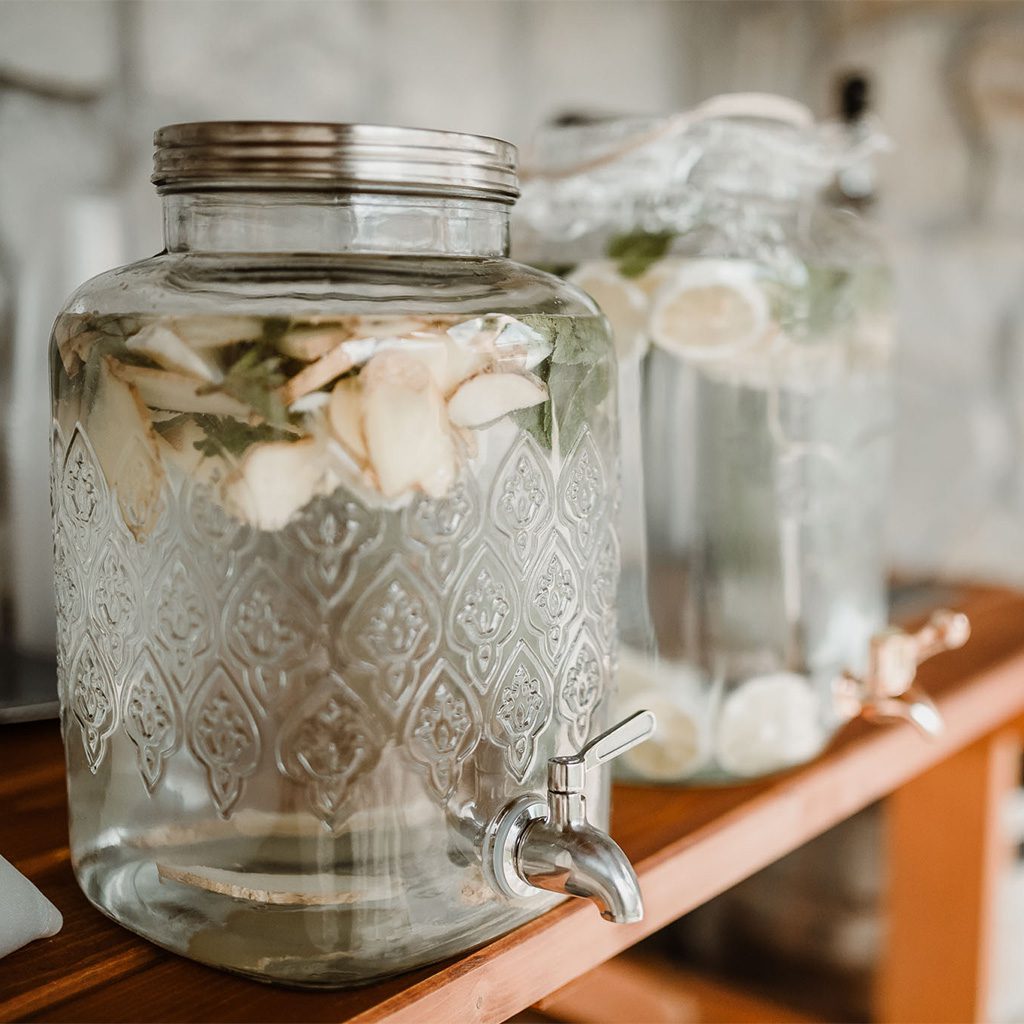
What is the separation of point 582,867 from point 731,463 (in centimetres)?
22

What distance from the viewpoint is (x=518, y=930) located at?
1.26 ft

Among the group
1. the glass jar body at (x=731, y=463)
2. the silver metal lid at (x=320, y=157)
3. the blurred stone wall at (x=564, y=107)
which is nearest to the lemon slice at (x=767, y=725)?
the glass jar body at (x=731, y=463)

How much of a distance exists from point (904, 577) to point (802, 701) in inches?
21.9

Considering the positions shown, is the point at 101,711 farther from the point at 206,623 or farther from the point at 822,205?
the point at 822,205

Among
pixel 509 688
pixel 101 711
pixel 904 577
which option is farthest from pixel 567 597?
pixel 904 577

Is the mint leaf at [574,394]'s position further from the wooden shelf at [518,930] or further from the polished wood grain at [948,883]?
the polished wood grain at [948,883]

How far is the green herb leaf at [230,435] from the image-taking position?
12.2 inches

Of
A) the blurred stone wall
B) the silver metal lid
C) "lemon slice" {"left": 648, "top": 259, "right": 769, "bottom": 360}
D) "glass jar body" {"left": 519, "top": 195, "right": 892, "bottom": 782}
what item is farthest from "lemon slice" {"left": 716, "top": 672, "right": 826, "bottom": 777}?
the blurred stone wall

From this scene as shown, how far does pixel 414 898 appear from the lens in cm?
34

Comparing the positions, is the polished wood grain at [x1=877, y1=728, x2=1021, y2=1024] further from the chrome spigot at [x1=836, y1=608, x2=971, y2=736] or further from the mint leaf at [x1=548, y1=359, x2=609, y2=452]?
the mint leaf at [x1=548, y1=359, x2=609, y2=452]

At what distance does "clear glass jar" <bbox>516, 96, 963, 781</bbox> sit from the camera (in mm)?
488

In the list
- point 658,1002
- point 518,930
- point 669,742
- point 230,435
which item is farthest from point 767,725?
point 658,1002

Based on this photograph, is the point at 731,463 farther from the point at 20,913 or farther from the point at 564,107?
the point at 564,107

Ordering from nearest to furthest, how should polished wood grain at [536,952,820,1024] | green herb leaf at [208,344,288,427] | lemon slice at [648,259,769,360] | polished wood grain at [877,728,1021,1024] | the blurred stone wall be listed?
green herb leaf at [208,344,288,427]
lemon slice at [648,259,769,360]
the blurred stone wall
polished wood grain at [877,728,1021,1024]
polished wood grain at [536,952,820,1024]
